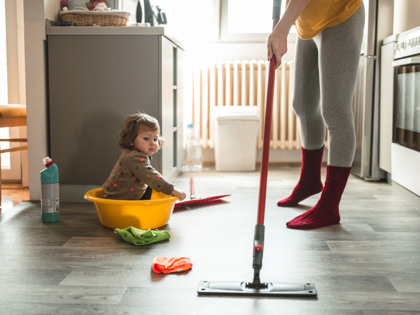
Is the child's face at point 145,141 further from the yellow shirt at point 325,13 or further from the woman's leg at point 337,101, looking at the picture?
the yellow shirt at point 325,13

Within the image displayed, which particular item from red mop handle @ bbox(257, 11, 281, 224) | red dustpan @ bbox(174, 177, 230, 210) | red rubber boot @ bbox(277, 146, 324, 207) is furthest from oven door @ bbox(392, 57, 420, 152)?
red mop handle @ bbox(257, 11, 281, 224)

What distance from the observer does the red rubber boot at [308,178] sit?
2332 millimetres

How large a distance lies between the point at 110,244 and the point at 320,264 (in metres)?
0.70

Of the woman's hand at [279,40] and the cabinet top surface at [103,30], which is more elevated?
the cabinet top surface at [103,30]

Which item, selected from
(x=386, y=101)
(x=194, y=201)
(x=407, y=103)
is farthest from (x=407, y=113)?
(x=194, y=201)

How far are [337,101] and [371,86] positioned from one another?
3.89ft

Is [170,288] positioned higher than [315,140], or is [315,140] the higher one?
[315,140]

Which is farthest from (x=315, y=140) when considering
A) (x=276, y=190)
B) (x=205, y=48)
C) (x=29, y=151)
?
(x=205, y=48)

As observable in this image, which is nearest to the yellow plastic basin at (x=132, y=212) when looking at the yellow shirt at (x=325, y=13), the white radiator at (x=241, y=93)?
the yellow shirt at (x=325, y=13)

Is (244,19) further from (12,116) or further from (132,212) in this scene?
(132,212)

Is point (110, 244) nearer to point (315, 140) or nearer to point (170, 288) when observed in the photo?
point (170, 288)

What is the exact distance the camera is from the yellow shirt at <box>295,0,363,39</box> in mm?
1875

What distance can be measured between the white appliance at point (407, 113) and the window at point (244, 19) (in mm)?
1491

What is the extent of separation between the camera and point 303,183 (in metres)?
2.38
